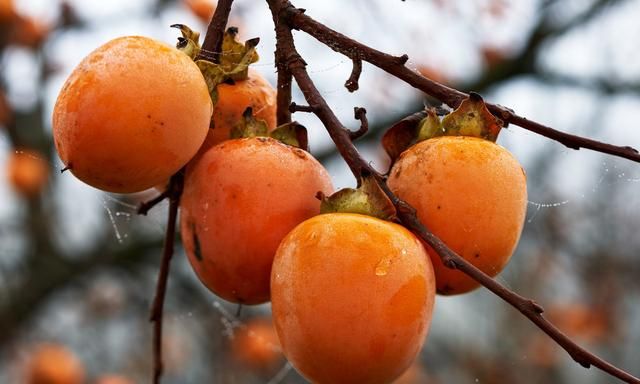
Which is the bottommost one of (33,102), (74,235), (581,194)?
(74,235)

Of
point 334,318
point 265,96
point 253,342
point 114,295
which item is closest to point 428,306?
point 334,318

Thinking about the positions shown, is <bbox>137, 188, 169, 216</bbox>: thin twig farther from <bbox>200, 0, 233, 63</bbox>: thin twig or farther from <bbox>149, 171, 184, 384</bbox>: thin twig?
<bbox>200, 0, 233, 63</bbox>: thin twig

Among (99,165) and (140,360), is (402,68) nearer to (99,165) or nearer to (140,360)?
(99,165)

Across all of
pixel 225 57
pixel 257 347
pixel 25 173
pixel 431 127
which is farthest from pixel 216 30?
pixel 25 173

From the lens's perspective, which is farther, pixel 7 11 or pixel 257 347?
pixel 257 347

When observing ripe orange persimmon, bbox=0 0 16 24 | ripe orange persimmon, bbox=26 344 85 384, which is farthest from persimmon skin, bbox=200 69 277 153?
ripe orange persimmon, bbox=0 0 16 24

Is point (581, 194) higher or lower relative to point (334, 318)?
lower

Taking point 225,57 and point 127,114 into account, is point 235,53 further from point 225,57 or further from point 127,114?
point 127,114
